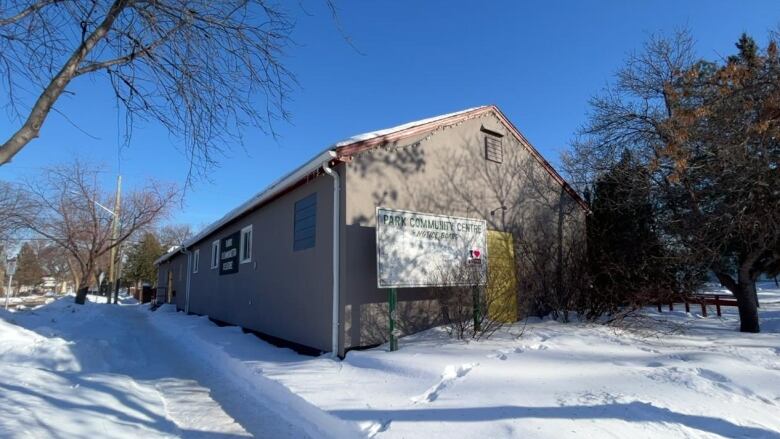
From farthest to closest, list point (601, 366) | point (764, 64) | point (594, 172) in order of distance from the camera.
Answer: point (594, 172)
point (764, 64)
point (601, 366)

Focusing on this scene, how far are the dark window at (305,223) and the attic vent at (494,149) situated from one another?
14.0 ft

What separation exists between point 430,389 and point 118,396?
3919 mm

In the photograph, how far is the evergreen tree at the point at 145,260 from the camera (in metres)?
45.3

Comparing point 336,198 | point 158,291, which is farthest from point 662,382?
point 158,291

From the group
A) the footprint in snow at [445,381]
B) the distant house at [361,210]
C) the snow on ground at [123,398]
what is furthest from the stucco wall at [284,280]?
the footprint in snow at [445,381]

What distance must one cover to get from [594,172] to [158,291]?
84.0 ft

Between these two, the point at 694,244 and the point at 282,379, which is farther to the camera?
the point at 694,244

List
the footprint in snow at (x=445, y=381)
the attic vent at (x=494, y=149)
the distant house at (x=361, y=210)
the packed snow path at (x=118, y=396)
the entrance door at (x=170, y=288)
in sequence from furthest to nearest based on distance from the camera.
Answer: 1. the entrance door at (x=170, y=288)
2. the attic vent at (x=494, y=149)
3. the distant house at (x=361, y=210)
4. the footprint in snow at (x=445, y=381)
5. the packed snow path at (x=118, y=396)

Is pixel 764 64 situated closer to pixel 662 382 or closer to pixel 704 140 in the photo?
pixel 704 140

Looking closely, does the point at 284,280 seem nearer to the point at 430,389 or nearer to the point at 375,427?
the point at 430,389

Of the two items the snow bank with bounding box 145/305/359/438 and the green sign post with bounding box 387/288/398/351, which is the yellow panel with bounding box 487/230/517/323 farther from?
the snow bank with bounding box 145/305/359/438

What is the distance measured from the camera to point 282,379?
6.43 metres

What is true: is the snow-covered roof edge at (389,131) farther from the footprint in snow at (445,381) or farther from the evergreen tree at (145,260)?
the evergreen tree at (145,260)

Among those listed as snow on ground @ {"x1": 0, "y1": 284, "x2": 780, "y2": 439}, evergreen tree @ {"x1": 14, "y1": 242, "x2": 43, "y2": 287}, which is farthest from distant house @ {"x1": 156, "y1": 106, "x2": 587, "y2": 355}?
evergreen tree @ {"x1": 14, "y1": 242, "x2": 43, "y2": 287}
